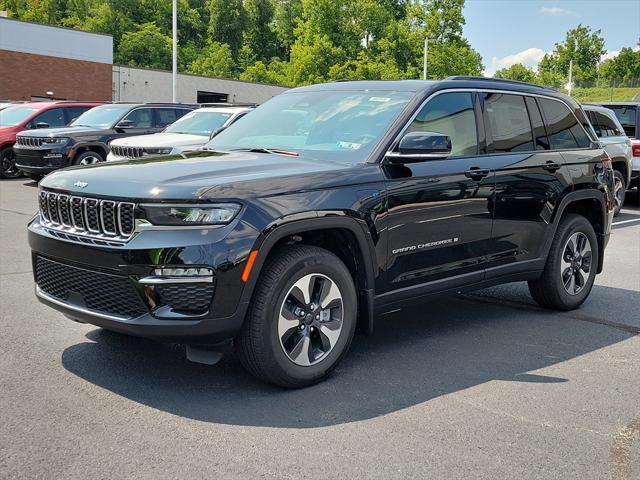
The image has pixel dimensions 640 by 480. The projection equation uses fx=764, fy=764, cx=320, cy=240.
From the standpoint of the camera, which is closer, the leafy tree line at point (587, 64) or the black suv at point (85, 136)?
the black suv at point (85, 136)

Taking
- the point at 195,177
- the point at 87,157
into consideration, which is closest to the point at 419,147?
the point at 195,177

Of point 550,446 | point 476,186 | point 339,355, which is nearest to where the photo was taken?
point 550,446

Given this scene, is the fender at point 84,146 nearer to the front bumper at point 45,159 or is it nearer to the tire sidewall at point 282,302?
the front bumper at point 45,159

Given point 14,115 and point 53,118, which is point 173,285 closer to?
point 53,118

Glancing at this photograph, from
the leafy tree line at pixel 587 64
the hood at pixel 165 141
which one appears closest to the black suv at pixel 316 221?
the hood at pixel 165 141

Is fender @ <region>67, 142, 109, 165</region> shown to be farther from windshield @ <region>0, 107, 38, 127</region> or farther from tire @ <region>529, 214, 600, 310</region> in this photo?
tire @ <region>529, 214, 600, 310</region>

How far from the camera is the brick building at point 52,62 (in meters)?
40.1

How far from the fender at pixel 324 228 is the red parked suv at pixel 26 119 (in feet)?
47.6

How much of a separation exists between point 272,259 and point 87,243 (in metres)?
1.02

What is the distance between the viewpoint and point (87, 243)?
418 cm

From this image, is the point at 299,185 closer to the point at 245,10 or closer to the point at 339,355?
the point at 339,355

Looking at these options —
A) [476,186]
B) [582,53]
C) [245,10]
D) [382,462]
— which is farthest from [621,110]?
[245,10]

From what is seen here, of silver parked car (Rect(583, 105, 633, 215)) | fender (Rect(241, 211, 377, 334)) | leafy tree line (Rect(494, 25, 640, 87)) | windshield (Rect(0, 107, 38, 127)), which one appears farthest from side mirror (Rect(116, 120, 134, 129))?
leafy tree line (Rect(494, 25, 640, 87))

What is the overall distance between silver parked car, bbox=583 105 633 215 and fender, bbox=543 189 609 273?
22.2 ft
